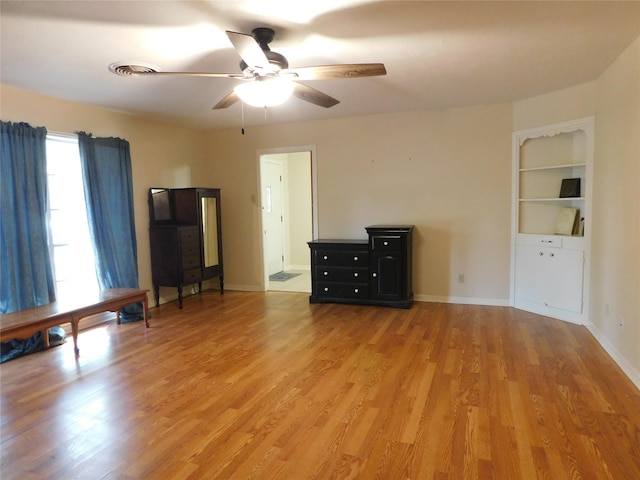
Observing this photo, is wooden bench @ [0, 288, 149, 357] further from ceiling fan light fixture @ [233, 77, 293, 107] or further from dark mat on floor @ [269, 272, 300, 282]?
dark mat on floor @ [269, 272, 300, 282]

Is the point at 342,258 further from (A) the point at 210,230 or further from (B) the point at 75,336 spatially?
(B) the point at 75,336

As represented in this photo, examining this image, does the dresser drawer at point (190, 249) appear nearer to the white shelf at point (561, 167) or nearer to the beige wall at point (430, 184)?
the beige wall at point (430, 184)

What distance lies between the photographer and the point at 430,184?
16.2ft

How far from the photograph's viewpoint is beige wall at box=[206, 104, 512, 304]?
4.66 meters

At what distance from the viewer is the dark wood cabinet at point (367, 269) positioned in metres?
4.68

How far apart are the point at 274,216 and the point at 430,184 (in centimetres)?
315

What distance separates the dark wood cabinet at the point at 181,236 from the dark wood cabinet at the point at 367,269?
1510mm

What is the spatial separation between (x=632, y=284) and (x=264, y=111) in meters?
3.97

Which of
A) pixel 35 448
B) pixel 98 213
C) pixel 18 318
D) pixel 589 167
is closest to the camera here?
pixel 35 448

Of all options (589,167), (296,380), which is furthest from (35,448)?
(589,167)

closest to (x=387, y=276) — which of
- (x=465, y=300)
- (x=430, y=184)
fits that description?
(x=465, y=300)

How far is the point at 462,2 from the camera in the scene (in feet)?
7.22

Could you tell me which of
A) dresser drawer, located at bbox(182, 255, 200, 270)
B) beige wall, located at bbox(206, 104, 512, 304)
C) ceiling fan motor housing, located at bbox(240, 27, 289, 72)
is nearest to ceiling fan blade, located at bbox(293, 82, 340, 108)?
ceiling fan motor housing, located at bbox(240, 27, 289, 72)

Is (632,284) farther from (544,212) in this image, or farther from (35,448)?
(35,448)
